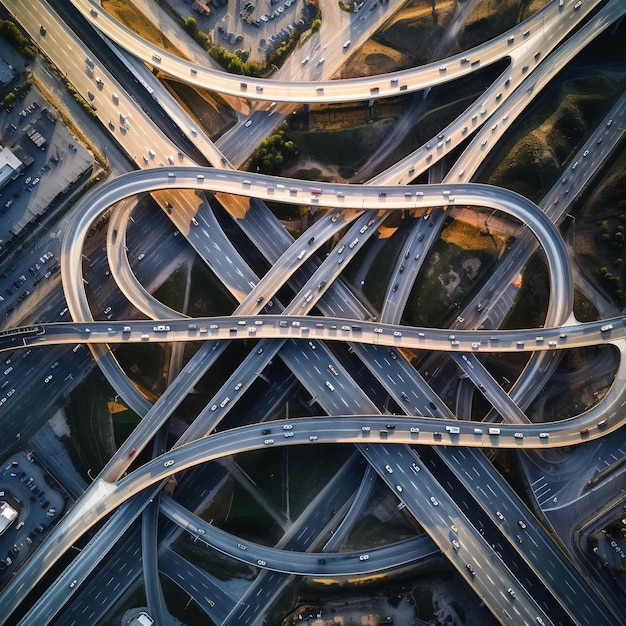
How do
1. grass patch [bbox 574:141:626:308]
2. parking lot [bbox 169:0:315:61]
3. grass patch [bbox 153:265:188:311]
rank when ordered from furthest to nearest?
1. parking lot [bbox 169:0:315:61]
2. grass patch [bbox 153:265:188:311]
3. grass patch [bbox 574:141:626:308]

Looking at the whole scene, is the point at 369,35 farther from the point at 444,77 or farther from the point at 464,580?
the point at 464,580

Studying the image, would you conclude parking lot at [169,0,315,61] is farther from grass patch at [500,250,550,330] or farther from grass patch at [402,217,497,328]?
grass patch at [500,250,550,330]

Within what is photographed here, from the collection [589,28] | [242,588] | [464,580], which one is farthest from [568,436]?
[589,28]

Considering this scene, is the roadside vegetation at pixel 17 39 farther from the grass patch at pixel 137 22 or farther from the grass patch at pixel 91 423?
the grass patch at pixel 91 423

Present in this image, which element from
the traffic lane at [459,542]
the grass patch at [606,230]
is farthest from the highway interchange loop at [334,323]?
the grass patch at [606,230]

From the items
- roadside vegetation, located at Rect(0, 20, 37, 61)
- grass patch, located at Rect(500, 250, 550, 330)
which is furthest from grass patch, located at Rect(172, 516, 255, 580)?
roadside vegetation, located at Rect(0, 20, 37, 61)

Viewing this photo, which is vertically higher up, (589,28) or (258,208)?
(258,208)

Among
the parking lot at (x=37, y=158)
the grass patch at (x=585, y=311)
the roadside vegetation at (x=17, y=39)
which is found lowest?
the grass patch at (x=585, y=311)

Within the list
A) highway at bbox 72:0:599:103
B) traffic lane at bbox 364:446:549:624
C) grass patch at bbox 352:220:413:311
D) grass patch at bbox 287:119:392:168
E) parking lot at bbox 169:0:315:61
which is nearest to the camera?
traffic lane at bbox 364:446:549:624
